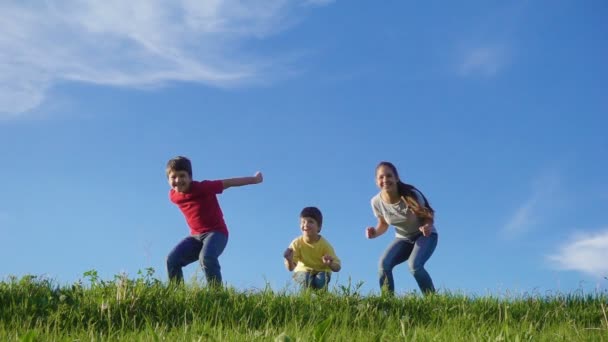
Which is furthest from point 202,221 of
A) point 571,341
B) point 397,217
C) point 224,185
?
point 571,341

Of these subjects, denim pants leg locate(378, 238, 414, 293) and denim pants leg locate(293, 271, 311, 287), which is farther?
denim pants leg locate(293, 271, 311, 287)

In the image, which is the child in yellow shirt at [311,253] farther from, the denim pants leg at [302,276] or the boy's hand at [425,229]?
the boy's hand at [425,229]

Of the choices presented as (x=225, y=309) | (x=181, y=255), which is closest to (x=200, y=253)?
(x=181, y=255)

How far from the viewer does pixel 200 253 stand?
10.2m

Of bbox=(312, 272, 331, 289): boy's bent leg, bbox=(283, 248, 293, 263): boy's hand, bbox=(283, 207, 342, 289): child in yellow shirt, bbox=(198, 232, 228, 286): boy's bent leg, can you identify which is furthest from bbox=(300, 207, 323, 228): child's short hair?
bbox=(198, 232, 228, 286): boy's bent leg

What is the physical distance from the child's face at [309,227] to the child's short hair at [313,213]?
55mm

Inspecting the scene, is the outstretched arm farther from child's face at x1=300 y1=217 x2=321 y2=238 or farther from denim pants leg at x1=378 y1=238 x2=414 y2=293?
denim pants leg at x1=378 y1=238 x2=414 y2=293

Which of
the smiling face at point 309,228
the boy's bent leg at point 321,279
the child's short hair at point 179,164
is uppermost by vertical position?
the child's short hair at point 179,164

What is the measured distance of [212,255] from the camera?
10039 millimetres

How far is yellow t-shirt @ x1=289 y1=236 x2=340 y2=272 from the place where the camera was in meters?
11.1

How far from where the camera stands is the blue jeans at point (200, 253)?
9.99 meters

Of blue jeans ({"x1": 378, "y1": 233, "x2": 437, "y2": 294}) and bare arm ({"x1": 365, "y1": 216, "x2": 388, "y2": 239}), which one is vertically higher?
bare arm ({"x1": 365, "y1": 216, "x2": 388, "y2": 239})

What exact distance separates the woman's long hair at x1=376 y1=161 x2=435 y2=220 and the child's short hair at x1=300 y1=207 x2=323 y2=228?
4.26 feet

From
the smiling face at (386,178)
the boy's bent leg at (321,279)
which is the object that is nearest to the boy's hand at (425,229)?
the smiling face at (386,178)
